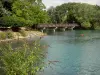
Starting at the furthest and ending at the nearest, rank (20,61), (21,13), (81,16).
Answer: (81,16) < (21,13) < (20,61)

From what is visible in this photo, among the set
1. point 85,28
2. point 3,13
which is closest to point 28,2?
point 3,13

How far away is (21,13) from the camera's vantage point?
7794 cm

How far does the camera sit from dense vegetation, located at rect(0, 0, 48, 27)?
223ft

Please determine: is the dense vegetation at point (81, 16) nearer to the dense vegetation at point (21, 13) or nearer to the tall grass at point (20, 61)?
the dense vegetation at point (21, 13)

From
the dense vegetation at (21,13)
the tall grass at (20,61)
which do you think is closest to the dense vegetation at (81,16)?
the dense vegetation at (21,13)

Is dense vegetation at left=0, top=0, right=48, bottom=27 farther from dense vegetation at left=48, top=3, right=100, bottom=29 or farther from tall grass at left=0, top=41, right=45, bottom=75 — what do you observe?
tall grass at left=0, top=41, right=45, bottom=75

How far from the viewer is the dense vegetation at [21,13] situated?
68.0m

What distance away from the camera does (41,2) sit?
8669cm

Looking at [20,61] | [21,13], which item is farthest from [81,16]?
[20,61]

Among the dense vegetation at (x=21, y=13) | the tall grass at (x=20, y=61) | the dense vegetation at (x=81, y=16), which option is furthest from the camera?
the dense vegetation at (x=81, y=16)

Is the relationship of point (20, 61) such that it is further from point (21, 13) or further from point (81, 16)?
point (81, 16)

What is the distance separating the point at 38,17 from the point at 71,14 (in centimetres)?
4075

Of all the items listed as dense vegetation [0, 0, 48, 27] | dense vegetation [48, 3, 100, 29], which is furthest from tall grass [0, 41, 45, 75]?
dense vegetation [48, 3, 100, 29]

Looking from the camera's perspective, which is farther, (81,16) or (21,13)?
(81,16)
